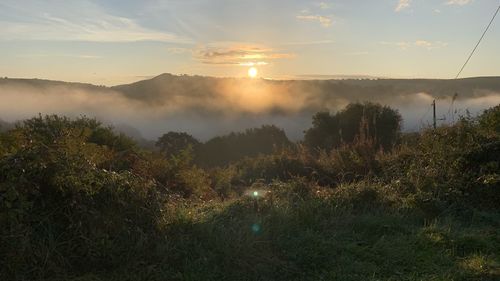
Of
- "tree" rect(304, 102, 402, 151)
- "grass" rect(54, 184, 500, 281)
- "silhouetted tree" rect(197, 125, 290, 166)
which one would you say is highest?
"grass" rect(54, 184, 500, 281)

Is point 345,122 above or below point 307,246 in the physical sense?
below

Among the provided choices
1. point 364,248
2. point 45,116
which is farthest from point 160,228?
point 45,116

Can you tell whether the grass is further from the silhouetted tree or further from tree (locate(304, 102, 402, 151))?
the silhouetted tree

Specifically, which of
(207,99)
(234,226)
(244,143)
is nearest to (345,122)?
(244,143)

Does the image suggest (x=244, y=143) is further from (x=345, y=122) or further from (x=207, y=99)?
(x=207, y=99)

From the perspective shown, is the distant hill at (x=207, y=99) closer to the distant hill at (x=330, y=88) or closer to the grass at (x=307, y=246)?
the distant hill at (x=330, y=88)

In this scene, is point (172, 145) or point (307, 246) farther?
point (172, 145)

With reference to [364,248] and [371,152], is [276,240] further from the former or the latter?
[371,152]

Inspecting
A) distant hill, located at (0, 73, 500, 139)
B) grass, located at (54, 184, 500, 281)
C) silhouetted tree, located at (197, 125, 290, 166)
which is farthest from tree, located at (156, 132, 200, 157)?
distant hill, located at (0, 73, 500, 139)

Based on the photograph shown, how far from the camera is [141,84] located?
12212cm

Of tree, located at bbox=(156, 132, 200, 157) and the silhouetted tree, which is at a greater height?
tree, located at bbox=(156, 132, 200, 157)

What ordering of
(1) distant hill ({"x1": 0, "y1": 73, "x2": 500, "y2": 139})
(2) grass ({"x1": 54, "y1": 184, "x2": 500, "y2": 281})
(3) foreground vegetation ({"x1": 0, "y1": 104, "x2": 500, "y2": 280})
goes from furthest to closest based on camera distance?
(1) distant hill ({"x1": 0, "y1": 73, "x2": 500, "y2": 139})
(2) grass ({"x1": 54, "y1": 184, "x2": 500, "y2": 281})
(3) foreground vegetation ({"x1": 0, "y1": 104, "x2": 500, "y2": 280})

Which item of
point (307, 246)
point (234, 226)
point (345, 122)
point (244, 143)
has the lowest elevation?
point (244, 143)

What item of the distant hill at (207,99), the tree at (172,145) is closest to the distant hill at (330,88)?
the distant hill at (207,99)
